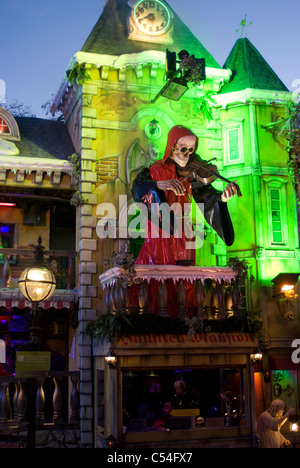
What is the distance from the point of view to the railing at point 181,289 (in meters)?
14.3

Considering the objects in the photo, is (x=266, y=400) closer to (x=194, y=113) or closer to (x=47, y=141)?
(x=194, y=113)

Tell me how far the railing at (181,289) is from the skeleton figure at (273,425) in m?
2.56

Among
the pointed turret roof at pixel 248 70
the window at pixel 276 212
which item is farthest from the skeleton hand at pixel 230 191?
the pointed turret roof at pixel 248 70

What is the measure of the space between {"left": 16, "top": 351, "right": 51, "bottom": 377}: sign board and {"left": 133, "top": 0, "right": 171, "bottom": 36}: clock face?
1194cm

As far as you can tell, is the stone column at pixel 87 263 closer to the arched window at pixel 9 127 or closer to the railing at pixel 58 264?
the railing at pixel 58 264

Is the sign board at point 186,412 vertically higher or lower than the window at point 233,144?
lower

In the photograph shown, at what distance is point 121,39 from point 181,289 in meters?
8.26

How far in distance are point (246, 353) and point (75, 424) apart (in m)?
4.66

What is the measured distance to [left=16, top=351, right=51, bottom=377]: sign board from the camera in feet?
32.0

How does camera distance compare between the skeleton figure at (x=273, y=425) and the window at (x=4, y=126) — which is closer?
the skeleton figure at (x=273, y=425)

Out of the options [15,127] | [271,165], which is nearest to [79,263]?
[15,127]

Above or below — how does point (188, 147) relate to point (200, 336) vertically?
above

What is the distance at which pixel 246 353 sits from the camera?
48.6 feet
